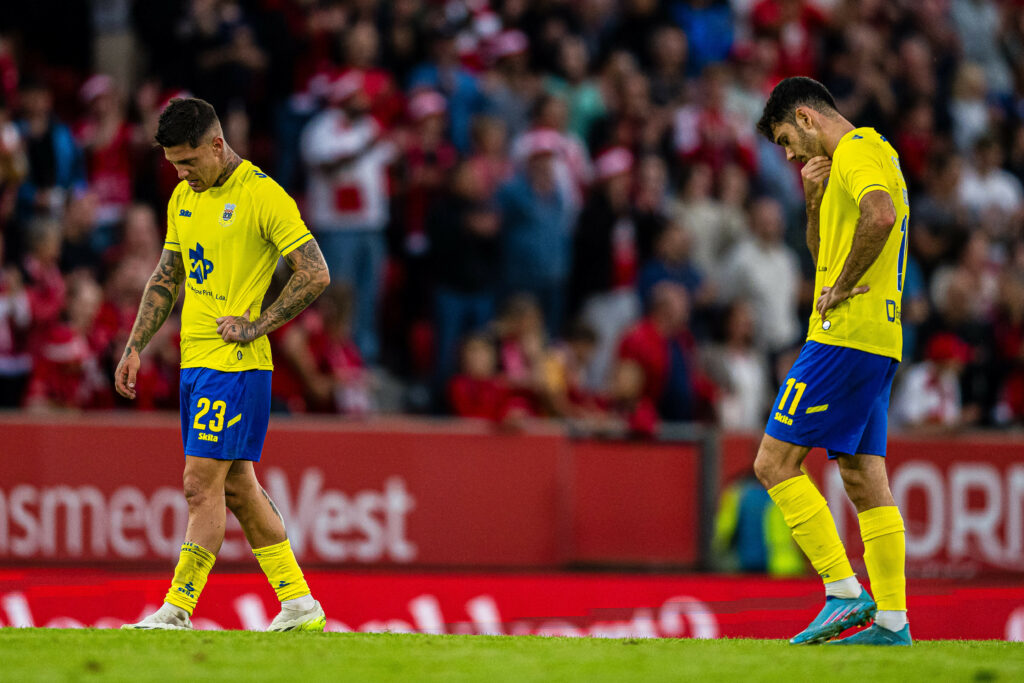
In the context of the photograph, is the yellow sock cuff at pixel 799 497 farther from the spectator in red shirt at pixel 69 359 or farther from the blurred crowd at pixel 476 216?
the spectator in red shirt at pixel 69 359

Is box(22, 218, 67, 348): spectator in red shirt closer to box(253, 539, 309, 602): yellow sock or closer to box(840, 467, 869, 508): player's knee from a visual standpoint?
box(253, 539, 309, 602): yellow sock

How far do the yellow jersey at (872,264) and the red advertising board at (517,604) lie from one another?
4.72m

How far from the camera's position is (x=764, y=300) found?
15.1 m

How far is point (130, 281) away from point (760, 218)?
6478mm

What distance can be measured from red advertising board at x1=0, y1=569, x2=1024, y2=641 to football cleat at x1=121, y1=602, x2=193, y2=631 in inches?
127

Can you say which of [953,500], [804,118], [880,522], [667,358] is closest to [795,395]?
[880,522]

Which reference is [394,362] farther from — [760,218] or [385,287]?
[760,218]

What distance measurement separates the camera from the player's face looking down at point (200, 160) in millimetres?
7277

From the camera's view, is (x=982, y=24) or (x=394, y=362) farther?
(x=982, y=24)

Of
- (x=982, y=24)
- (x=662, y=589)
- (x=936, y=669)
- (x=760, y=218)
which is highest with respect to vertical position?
(x=982, y=24)

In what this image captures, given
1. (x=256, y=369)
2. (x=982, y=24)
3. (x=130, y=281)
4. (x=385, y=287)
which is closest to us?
(x=256, y=369)

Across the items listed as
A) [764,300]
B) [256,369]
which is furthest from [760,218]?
[256,369]

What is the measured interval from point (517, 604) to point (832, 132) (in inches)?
209

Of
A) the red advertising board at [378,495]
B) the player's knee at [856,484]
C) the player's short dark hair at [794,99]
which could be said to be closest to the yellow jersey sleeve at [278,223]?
the player's short dark hair at [794,99]
